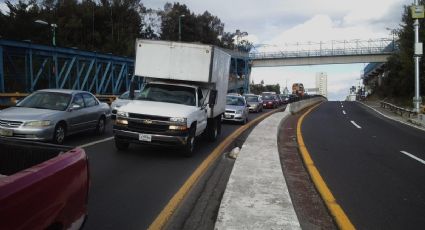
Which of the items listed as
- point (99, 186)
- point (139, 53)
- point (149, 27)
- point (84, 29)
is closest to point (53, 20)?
point (84, 29)

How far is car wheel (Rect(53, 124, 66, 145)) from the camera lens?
1173 cm

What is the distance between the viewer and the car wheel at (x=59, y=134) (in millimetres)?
11727

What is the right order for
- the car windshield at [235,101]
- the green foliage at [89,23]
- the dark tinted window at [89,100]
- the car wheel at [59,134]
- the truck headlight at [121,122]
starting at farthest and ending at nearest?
1. the green foliage at [89,23]
2. the car windshield at [235,101]
3. the dark tinted window at [89,100]
4. the car wheel at [59,134]
5. the truck headlight at [121,122]

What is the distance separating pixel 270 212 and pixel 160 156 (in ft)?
18.0

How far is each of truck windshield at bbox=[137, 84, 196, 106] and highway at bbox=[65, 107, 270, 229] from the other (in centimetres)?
129

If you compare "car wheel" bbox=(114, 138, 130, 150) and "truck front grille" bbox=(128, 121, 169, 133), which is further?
"car wheel" bbox=(114, 138, 130, 150)

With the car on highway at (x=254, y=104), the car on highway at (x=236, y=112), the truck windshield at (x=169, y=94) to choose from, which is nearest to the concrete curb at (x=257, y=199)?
the truck windshield at (x=169, y=94)

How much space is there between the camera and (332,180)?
8.68 m

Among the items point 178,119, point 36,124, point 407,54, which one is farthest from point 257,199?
point 407,54

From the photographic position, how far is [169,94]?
1219cm

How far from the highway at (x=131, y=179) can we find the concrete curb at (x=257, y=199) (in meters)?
0.95

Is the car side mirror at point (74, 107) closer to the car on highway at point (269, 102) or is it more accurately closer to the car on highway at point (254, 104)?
the car on highway at point (254, 104)

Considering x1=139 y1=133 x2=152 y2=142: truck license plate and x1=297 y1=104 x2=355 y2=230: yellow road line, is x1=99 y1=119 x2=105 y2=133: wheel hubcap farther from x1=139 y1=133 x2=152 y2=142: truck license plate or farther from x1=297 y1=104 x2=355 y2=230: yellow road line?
x1=297 y1=104 x2=355 y2=230: yellow road line

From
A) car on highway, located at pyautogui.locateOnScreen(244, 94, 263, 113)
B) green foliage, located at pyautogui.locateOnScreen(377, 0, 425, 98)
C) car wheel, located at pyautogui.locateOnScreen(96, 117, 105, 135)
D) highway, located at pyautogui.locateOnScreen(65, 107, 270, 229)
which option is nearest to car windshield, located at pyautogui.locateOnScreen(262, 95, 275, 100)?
car on highway, located at pyautogui.locateOnScreen(244, 94, 263, 113)
